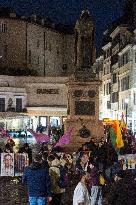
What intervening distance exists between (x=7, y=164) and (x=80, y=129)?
9660mm

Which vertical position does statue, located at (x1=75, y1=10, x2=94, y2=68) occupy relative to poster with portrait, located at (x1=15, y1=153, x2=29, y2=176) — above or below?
above

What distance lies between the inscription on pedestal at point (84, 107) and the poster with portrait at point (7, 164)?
10.0m

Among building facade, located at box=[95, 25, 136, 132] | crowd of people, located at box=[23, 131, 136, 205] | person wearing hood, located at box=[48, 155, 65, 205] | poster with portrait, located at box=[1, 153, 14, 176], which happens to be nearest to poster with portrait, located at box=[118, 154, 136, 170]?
crowd of people, located at box=[23, 131, 136, 205]

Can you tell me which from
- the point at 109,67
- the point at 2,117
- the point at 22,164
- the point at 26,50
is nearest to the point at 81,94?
the point at 22,164

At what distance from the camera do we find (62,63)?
3620 inches

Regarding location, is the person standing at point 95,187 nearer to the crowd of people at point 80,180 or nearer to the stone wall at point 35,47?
the crowd of people at point 80,180

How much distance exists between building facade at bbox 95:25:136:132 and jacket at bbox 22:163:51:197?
4744 centimetres

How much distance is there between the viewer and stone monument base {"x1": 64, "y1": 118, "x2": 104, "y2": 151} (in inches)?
1236

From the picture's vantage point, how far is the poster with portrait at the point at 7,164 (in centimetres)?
2212

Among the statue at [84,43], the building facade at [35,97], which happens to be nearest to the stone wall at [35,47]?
the building facade at [35,97]

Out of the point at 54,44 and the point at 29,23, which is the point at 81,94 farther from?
the point at 54,44

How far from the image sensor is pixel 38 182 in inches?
481

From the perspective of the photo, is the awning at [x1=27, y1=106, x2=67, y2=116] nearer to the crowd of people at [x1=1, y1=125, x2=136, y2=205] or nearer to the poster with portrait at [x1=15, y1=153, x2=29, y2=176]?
the crowd of people at [x1=1, y1=125, x2=136, y2=205]

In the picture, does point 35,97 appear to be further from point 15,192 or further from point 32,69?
point 15,192
